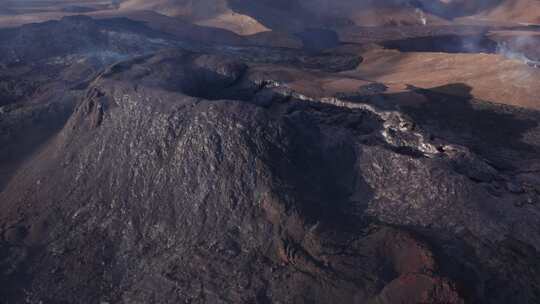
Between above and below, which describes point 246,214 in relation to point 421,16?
below

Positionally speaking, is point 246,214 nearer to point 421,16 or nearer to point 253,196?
point 253,196

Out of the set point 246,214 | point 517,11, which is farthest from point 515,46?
point 246,214

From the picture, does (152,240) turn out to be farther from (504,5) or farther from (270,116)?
(504,5)

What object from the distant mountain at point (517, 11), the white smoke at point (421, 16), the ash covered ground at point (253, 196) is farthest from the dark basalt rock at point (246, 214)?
the distant mountain at point (517, 11)

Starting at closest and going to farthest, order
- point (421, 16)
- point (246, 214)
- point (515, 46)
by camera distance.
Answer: point (246, 214)
point (515, 46)
point (421, 16)

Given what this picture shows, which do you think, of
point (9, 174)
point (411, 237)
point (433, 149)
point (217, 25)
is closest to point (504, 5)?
point (217, 25)

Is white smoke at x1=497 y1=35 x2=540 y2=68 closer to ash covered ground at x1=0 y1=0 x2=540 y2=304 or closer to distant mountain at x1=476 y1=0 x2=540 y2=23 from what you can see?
ash covered ground at x1=0 y1=0 x2=540 y2=304

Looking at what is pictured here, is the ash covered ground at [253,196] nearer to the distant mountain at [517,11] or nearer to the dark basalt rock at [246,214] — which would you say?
the dark basalt rock at [246,214]

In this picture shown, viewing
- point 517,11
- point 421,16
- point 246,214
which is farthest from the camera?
point 517,11

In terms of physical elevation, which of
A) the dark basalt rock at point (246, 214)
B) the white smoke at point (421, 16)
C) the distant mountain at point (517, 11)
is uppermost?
the distant mountain at point (517, 11)
